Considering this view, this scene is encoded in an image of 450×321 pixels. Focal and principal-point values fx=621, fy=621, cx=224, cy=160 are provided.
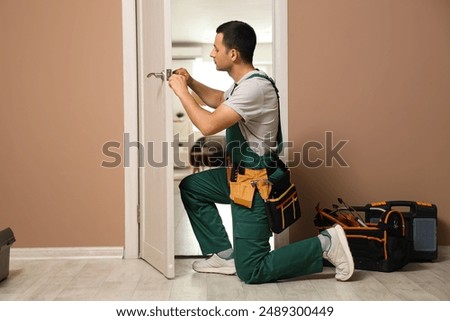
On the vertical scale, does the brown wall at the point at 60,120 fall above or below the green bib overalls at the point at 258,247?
above

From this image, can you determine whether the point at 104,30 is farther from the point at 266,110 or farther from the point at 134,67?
the point at 266,110

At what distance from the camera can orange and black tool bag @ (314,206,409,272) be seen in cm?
307

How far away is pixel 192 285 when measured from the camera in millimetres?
2887

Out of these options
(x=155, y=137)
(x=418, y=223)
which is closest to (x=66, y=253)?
(x=155, y=137)

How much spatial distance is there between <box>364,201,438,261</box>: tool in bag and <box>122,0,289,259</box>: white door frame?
0.53 meters

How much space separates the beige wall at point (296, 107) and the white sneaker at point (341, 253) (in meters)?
0.66

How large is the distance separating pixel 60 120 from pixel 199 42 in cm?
879

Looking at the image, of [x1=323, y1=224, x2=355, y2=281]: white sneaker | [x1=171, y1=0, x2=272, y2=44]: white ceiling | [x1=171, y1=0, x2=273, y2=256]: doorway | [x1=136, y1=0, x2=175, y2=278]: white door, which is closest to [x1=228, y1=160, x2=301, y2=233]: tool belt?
[x1=323, y1=224, x2=355, y2=281]: white sneaker

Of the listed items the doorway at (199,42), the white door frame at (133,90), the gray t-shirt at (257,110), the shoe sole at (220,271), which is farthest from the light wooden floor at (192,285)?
the doorway at (199,42)

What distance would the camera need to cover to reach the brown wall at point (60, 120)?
3480 millimetres

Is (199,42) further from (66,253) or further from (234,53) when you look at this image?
(234,53)

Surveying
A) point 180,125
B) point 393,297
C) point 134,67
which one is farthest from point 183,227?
point 180,125

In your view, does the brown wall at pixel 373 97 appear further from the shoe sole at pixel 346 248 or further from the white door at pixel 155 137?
the white door at pixel 155 137
